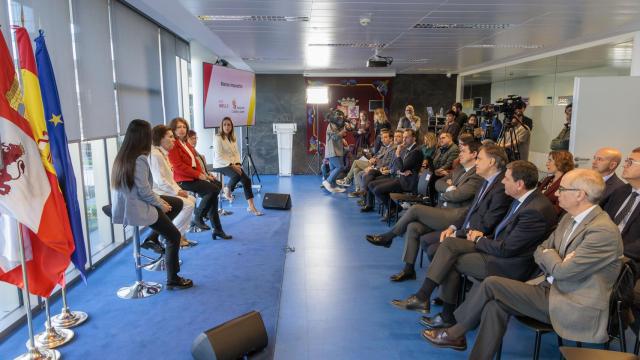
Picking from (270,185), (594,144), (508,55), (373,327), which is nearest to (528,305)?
(373,327)

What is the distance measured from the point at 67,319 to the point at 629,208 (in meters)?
3.98

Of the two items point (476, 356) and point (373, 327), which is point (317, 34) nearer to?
point (373, 327)

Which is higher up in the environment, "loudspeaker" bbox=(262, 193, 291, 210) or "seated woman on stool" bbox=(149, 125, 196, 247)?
"seated woman on stool" bbox=(149, 125, 196, 247)

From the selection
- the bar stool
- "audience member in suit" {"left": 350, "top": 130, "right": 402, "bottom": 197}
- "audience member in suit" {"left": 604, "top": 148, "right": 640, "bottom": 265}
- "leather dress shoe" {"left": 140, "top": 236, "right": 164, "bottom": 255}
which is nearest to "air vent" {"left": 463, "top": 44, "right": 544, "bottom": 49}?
"audience member in suit" {"left": 350, "top": 130, "right": 402, "bottom": 197}

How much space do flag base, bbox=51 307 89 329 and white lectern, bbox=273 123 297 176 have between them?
7531mm

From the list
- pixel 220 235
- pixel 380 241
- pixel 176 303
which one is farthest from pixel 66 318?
pixel 380 241

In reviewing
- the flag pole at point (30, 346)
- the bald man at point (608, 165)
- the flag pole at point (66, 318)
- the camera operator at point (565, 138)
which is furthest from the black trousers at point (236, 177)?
the bald man at point (608, 165)

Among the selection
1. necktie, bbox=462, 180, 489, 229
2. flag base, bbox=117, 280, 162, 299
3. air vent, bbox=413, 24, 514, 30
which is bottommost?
flag base, bbox=117, 280, 162, 299

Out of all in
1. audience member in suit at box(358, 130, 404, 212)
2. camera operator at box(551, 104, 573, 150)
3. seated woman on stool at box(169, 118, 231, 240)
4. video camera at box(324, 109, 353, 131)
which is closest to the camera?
seated woman on stool at box(169, 118, 231, 240)

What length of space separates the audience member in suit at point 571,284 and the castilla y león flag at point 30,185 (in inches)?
102

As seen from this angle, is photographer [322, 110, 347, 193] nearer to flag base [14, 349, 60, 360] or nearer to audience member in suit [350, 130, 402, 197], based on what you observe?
audience member in suit [350, 130, 402, 197]

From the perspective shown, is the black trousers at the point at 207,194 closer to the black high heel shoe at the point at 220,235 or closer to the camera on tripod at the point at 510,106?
the black high heel shoe at the point at 220,235

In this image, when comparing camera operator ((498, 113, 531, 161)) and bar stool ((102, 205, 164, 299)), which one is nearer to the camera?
bar stool ((102, 205, 164, 299))

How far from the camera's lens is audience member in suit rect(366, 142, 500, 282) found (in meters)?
3.27
